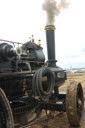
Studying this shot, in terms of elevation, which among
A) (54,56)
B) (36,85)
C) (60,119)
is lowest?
(60,119)

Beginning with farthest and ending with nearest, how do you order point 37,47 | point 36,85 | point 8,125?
point 37,47 → point 36,85 → point 8,125

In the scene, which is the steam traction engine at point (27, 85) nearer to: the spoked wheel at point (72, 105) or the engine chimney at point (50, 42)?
the spoked wheel at point (72, 105)

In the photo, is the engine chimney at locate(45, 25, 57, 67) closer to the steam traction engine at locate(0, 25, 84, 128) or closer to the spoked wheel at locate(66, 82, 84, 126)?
the steam traction engine at locate(0, 25, 84, 128)

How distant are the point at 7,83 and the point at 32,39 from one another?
6.24 feet

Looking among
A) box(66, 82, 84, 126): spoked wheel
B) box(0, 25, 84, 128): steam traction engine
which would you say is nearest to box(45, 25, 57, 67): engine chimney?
box(0, 25, 84, 128): steam traction engine

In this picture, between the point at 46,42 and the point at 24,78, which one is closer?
the point at 24,78

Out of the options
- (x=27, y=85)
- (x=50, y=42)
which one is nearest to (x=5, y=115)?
(x=27, y=85)

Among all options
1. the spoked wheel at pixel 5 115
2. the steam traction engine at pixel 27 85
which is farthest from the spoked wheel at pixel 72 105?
the spoked wheel at pixel 5 115

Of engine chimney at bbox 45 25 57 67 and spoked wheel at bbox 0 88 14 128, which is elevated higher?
engine chimney at bbox 45 25 57 67

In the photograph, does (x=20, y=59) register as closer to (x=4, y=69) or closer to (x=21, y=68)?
(x=21, y=68)

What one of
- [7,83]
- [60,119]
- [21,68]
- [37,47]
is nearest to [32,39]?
[37,47]

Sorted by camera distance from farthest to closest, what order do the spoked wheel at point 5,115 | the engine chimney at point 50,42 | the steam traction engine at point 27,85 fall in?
the engine chimney at point 50,42 < the steam traction engine at point 27,85 < the spoked wheel at point 5,115

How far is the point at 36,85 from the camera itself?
338 cm

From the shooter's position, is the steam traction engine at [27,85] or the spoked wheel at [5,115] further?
the steam traction engine at [27,85]
